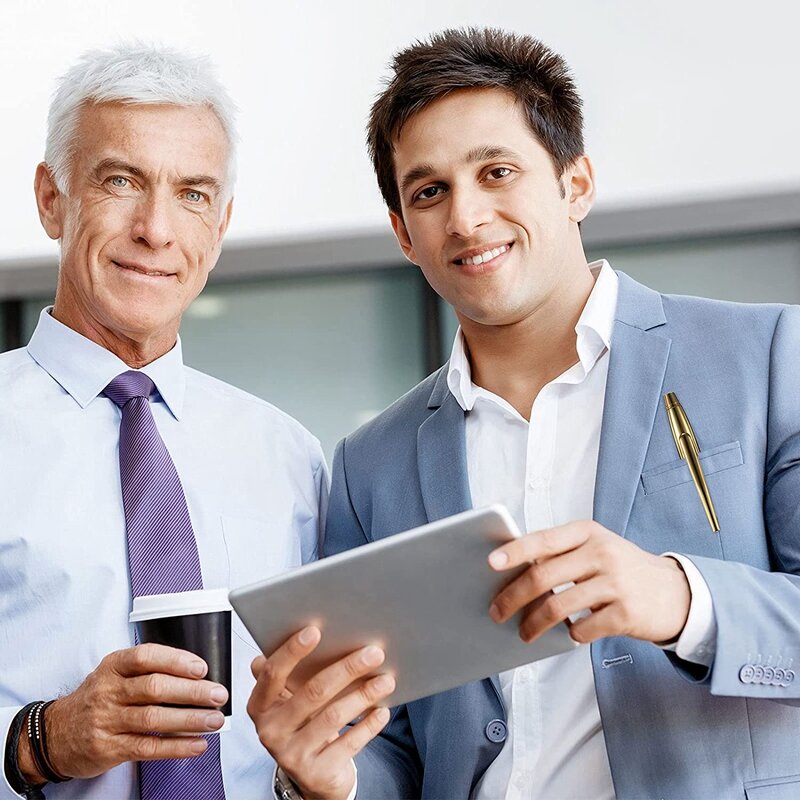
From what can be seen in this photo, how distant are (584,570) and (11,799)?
0.97 m

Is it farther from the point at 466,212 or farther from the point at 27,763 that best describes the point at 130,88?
the point at 27,763

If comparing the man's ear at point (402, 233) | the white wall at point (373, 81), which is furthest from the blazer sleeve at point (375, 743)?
the white wall at point (373, 81)

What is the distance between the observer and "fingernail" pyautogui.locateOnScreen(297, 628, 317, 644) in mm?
1385

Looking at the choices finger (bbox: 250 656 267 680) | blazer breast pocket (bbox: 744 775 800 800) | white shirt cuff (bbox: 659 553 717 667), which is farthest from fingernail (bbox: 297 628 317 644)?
blazer breast pocket (bbox: 744 775 800 800)

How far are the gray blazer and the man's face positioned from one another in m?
0.16

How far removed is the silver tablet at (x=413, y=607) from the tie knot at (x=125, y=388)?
29.4 inches

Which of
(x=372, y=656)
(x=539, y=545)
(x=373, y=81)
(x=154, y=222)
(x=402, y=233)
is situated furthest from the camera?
(x=373, y=81)

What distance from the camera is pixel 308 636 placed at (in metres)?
1.38

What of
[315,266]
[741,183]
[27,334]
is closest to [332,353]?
[315,266]

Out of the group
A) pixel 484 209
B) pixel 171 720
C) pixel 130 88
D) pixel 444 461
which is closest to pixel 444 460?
pixel 444 461

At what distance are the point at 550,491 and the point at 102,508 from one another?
76 cm

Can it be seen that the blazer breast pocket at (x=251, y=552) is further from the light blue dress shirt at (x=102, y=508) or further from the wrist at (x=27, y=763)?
the wrist at (x=27, y=763)

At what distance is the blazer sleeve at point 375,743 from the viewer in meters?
1.87

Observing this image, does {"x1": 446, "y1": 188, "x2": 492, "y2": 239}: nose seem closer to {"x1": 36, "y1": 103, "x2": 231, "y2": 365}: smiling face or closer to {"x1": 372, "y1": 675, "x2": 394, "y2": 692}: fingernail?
{"x1": 36, "y1": 103, "x2": 231, "y2": 365}: smiling face
